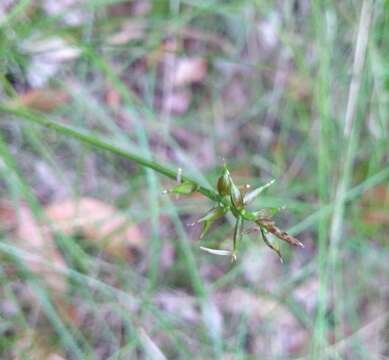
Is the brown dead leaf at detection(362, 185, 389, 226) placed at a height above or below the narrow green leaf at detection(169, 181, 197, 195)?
above

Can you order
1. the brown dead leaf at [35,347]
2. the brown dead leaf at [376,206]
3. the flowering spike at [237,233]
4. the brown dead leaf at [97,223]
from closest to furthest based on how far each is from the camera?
the flowering spike at [237,233] → the brown dead leaf at [35,347] → the brown dead leaf at [97,223] → the brown dead leaf at [376,206]

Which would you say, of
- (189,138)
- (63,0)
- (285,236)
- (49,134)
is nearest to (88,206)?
(49,134)

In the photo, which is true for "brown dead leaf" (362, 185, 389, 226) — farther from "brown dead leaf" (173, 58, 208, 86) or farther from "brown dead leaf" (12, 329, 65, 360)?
"brown dead leaf" (12, 329, 65, 360)

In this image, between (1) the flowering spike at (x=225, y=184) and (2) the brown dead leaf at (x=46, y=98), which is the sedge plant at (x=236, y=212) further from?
(2) the brown dead leaf at (x=46, y=98)

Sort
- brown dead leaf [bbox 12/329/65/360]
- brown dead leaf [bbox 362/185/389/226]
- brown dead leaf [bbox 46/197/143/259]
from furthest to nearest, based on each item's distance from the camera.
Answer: brown dead leaf [bbox 362/185/389/226] → brown dead leaf [bbox 46/197/143/259] → brown dead leaf [bbox 12/329/65/360]

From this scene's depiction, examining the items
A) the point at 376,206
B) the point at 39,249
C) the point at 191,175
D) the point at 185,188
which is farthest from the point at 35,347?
the point at 376,206

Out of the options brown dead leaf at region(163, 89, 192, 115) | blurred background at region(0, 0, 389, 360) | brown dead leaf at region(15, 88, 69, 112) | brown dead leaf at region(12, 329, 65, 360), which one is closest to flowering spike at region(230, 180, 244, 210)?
blurred background at region(0, 0, 389, 360)

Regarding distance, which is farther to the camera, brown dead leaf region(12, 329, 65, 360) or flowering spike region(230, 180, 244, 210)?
brown dead leaf region(12, 329, 65, 360)

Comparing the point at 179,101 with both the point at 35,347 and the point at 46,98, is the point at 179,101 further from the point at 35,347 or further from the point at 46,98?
the point at 35,347

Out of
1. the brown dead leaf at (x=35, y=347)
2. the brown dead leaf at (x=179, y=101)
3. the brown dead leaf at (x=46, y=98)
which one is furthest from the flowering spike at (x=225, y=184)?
the brown dead leaf at (x=179, y=101)
